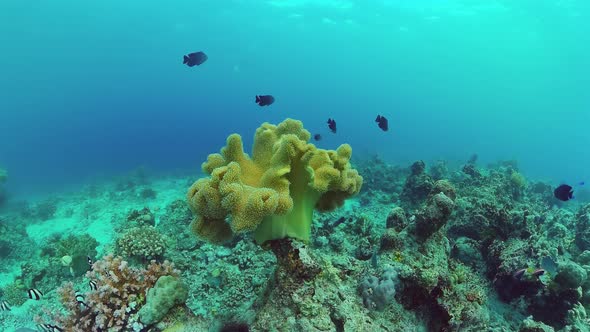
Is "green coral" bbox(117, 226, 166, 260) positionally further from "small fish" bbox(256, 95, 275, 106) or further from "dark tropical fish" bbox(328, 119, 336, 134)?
"dark tropical fish" bbox(328, 119, 336, 134)

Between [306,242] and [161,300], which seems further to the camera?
[306,242]

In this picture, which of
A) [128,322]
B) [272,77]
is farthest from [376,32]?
[272,77]

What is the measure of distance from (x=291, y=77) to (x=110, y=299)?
170 m

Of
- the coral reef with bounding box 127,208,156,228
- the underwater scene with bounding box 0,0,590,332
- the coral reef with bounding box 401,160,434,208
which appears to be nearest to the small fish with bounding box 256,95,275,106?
A: the underwater scene with bounding box 0,0,590,332

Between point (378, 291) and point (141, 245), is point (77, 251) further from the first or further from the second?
point (378, 291)

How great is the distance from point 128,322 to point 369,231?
5.34m

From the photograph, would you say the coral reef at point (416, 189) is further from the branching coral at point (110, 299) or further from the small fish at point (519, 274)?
the branching coral at point (110, 299)

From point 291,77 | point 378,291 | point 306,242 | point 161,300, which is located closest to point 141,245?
point 161,300

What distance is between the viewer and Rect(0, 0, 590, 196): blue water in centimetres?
5038

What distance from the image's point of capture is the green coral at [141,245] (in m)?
6.81

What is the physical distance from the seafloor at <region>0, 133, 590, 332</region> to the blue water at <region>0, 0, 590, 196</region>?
21318 mm

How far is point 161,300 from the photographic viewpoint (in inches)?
148

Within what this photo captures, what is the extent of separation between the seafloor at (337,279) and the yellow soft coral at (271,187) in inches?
20.2

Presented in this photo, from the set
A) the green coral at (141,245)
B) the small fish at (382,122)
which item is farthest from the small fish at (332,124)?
the green coral at (141,245)
